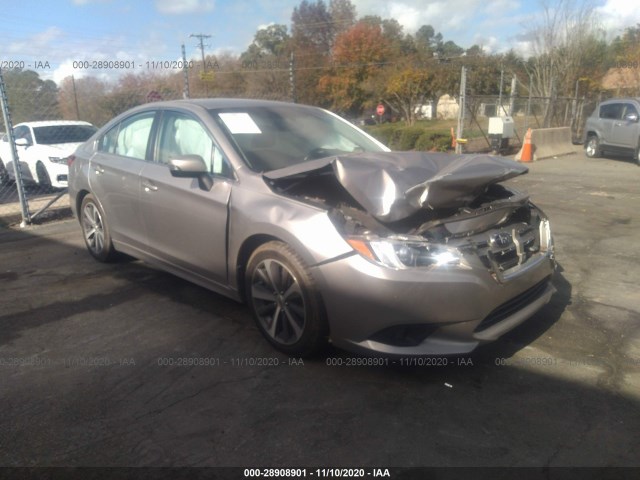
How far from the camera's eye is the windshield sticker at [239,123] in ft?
13.2

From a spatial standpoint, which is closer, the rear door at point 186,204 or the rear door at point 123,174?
the rear door at point 186,204

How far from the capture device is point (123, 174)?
472 centimetres

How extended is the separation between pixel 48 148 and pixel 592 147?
14329 millimetres

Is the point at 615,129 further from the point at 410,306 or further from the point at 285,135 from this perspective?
the point at 410,306

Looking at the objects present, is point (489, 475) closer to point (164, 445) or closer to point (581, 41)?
point (164, 445)

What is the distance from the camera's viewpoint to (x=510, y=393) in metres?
3.00

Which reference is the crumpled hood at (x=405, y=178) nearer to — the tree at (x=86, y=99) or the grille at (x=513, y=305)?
the grille at (x=513, y=305)

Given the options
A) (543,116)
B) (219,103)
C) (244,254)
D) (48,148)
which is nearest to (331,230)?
(244,254)

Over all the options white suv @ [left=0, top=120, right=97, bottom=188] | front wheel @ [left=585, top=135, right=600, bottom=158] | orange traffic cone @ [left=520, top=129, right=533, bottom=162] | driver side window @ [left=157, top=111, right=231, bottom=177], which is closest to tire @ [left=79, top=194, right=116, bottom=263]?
driver side window @ [left=157, top=111, right=231, bottom=177]

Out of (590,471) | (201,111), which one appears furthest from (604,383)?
(201,111)

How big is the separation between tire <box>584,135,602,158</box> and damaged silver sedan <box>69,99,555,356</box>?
1312cm

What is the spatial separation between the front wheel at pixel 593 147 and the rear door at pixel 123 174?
1426cm

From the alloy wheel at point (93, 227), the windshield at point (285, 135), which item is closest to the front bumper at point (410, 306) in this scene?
the windshield at point (285, 135)

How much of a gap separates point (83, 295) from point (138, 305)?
0.64m
